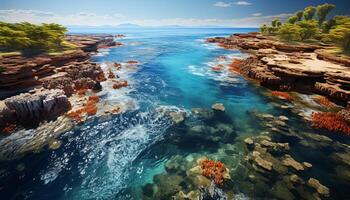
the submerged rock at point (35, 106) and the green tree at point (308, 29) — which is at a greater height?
the green tree at point (308, 29)

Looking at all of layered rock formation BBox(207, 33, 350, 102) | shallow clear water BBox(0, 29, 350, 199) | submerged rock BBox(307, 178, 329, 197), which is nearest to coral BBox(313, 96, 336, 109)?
layered rock formation BBox(207, 33, 350, 102)

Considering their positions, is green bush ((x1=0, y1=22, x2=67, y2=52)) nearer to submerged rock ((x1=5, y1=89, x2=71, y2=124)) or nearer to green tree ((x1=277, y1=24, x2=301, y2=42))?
submerged rock ((x1=5, y1=89, x2=71, y2=124))

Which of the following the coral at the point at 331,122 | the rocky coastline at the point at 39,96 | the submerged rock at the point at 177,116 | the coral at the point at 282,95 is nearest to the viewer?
the rocky coastline at the point at 39,96

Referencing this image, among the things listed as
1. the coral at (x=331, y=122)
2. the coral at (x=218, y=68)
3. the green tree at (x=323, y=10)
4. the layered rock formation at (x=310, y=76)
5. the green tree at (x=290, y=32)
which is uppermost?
the green tree at (x=323, y=10)

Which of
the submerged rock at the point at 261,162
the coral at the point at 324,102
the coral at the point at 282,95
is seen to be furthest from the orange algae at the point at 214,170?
the coral at the point at 324,102

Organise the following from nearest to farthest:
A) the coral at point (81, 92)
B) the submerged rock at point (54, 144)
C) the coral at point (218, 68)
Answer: the submerged rock at point (54, 144) → the coral at point (81, 92) → the coral at point (218, 68)

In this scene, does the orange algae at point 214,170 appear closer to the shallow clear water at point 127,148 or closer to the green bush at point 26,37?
the shallow clear water at point 127,148

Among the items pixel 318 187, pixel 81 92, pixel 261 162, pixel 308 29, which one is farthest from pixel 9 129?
pixel 308 29
